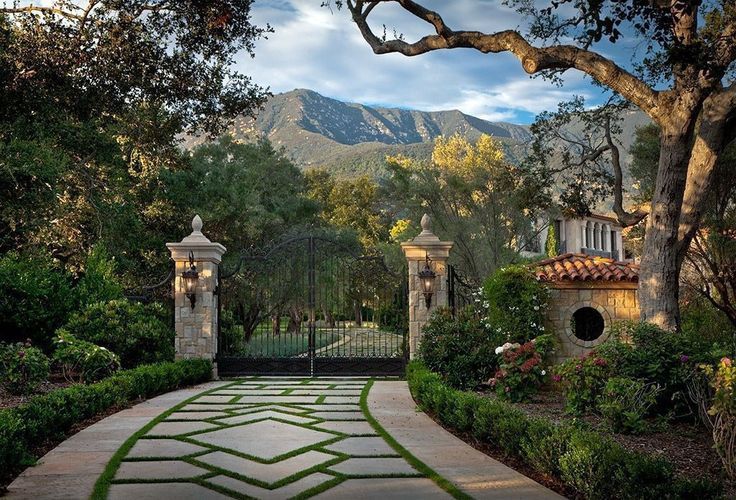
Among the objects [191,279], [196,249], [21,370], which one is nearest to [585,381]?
[21,370]

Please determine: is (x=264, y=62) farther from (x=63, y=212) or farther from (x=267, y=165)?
(x=267, y=165)

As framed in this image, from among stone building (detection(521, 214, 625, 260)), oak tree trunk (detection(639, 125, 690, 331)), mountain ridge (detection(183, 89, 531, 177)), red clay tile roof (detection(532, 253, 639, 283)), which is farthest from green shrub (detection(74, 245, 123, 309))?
mountain ridge (detection(183, 89, 531, 177))

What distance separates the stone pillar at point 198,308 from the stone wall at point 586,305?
632 centimetres

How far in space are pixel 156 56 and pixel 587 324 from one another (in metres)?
9.13

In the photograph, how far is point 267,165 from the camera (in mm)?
34625

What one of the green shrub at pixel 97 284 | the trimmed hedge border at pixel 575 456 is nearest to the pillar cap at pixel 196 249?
the green shrub at pixel 97 284

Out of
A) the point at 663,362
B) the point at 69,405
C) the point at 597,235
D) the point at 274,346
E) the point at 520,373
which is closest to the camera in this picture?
the point at 69,405

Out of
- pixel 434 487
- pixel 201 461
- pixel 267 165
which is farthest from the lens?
pixel 267 165

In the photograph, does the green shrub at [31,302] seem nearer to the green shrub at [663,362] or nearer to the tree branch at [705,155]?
the green shrub at [663,362]

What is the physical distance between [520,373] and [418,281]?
4814mm

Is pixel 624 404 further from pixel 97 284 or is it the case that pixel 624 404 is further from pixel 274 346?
pixel 274 346

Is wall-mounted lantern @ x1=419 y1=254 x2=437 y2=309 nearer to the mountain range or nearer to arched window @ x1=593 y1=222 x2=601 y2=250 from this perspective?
arched window @ x1=593 y1=222 x2=601 y2=250

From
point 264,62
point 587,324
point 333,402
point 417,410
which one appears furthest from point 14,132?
point 587,324

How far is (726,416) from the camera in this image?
5.63 meters
